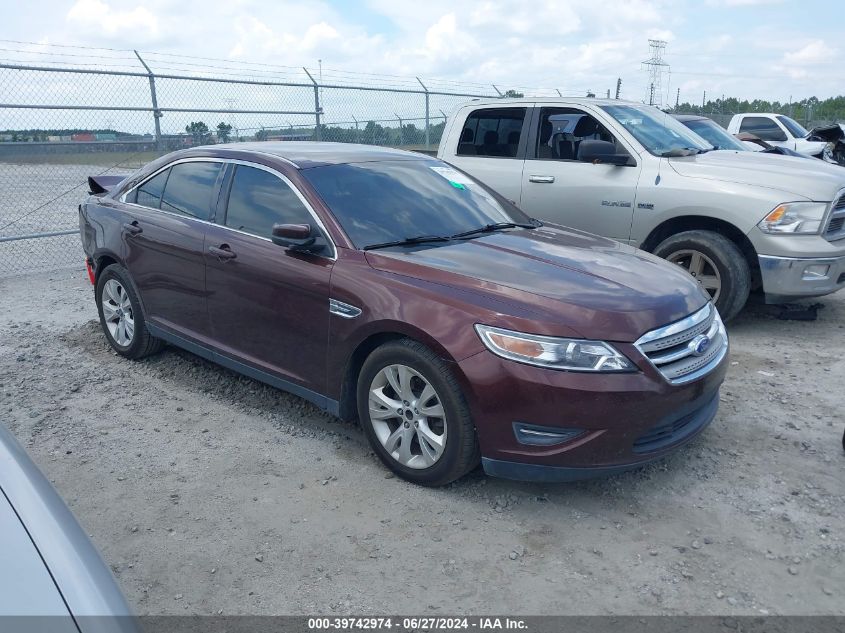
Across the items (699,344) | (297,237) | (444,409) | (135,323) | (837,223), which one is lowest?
(135,323)

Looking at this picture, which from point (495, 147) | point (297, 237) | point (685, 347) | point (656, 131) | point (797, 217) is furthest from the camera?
point (495, 147)

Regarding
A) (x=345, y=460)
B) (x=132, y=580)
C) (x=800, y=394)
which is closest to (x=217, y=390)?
(x=345, y=460)

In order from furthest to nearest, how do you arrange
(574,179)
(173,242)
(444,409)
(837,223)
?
(574,179) → (837,223) → (173,242) → (444,409)

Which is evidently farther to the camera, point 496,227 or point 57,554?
point 496,227

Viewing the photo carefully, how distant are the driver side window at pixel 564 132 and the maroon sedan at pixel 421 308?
2281mm

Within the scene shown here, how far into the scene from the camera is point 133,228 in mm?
5133

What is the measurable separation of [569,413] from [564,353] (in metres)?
0.27

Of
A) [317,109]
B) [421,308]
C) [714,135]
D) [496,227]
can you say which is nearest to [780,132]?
[714,135]

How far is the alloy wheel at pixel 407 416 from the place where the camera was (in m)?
3.54

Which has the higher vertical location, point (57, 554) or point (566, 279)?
point (566, 279)

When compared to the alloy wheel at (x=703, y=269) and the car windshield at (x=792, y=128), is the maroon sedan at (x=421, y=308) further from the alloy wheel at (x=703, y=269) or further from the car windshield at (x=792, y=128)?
the car windshield at (x=792, y=128)

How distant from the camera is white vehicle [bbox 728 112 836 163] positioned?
16.0 m

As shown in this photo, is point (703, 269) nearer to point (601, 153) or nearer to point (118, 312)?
point (601, 153)

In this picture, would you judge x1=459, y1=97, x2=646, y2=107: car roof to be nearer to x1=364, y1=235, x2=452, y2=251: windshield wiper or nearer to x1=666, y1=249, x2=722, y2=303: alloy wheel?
A: x1=666, y1=249, x2=722, y2=303: alloy wheel
